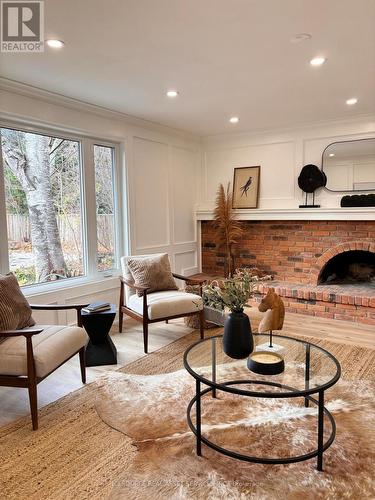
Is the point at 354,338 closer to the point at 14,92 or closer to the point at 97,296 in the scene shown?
the point at 97,296

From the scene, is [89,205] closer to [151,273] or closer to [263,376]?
[151,273]

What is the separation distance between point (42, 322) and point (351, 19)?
357 cm

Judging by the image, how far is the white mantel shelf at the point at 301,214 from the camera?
453cm

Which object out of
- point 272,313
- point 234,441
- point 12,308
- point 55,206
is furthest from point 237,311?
point 55,206

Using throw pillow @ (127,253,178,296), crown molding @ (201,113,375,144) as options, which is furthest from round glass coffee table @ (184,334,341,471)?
crown molding @ (201,113,375,144)

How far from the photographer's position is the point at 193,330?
410 centimetres

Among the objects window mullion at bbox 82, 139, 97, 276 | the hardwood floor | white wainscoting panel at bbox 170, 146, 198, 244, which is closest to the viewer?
the hardwood floor

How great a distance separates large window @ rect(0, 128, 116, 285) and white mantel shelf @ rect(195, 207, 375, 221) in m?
1.89

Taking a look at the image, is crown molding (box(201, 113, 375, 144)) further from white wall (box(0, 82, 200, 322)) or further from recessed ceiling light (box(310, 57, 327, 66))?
recessed ceiling light (box(310, 57, 327, 66))

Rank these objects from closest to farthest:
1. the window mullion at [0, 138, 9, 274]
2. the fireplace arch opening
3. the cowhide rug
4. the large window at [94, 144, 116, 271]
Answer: the cowhide rug < the window mullion at [0, 138, 9, 274] < the large window at [94, 144, 116, 271] < the fireplace arch opening

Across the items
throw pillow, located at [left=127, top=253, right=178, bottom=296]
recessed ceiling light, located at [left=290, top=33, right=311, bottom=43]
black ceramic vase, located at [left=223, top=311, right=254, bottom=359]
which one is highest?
recessed ceiling light, located at [left=290, top=33, right=311, bottom=43]

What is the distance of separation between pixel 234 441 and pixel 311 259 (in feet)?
11.3

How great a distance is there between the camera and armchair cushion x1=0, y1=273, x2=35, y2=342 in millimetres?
2406

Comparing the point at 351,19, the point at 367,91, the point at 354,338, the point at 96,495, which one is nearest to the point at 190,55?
the point at 351,19
